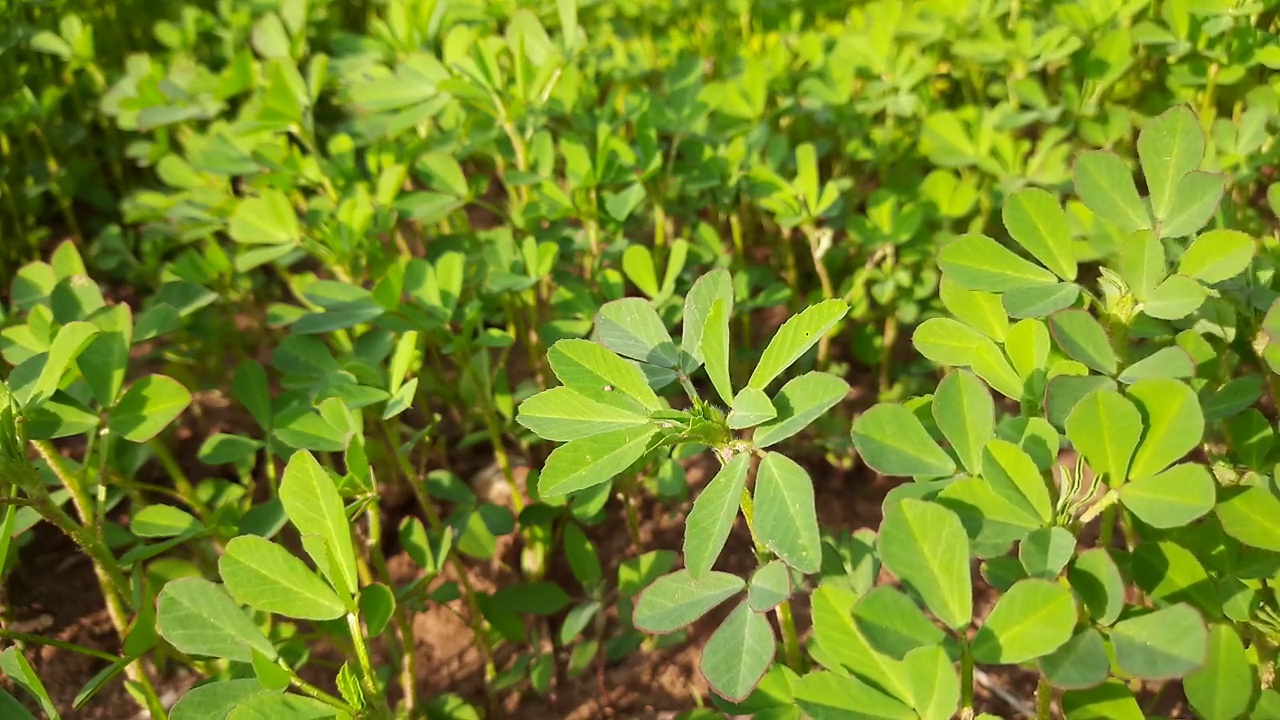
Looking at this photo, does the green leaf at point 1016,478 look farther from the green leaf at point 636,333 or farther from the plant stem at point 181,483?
the plant stem at point 181,483

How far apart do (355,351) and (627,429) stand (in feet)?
2.37

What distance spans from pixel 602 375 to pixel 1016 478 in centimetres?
39

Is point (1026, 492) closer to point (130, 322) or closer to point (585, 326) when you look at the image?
point (585, 326)

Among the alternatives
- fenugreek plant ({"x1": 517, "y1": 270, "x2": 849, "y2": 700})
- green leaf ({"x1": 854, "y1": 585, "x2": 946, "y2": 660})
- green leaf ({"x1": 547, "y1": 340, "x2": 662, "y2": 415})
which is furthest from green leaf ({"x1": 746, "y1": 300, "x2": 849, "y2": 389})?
green leaf ({"x1": 854, "y1": 585, "x2": 946, "y2": 660})

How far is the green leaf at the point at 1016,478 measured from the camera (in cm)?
75

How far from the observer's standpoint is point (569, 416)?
874 millimetres

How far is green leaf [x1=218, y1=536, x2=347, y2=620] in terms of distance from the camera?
89 cm

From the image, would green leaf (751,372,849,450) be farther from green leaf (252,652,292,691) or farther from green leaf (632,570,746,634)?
green leaf (252,652,292,691)

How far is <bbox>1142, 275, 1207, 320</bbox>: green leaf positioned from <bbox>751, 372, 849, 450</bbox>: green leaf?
0.33 metres

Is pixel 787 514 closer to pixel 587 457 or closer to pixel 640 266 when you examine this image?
pixel 587 457

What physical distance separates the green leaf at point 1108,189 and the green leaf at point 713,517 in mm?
506

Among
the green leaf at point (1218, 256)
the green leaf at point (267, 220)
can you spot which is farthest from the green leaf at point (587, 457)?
the green leaf at point (267, 220)

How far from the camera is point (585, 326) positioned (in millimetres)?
1443

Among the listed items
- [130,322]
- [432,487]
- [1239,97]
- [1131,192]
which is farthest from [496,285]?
[1239,97]
